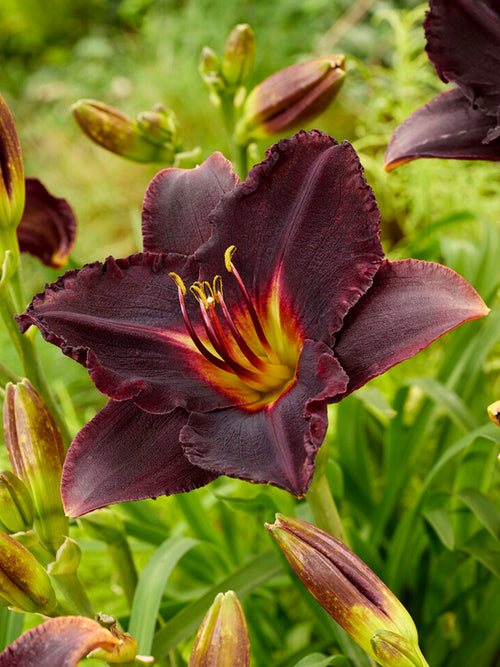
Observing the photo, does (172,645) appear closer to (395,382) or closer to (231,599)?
(231,599)

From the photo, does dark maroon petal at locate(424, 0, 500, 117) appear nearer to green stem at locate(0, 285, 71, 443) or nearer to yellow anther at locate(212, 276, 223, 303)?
yellow anther at locate(212, 276, 223, 303)

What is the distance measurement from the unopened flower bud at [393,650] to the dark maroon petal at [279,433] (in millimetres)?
113

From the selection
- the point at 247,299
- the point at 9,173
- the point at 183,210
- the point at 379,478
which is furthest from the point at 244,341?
the point at 379,478

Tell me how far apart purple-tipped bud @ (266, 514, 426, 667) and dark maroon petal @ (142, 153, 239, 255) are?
0.79ft

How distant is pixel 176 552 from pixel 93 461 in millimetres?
199

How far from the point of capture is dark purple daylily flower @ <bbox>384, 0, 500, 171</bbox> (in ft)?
2.08

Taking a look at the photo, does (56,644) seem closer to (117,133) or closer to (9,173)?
(9,173)

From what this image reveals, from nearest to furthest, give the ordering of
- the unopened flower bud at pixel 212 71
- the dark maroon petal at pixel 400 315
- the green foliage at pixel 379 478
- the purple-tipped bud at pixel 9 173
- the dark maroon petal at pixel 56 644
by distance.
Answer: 1. the dark maroon petal at pixel 56 644
2. the dark maroon petal at pixel 400 315
3. the purple-tipped bud at pixel 9 173
4. the green foliage at pixel 379 478
5. the unopened flower bud at pixel 212 71

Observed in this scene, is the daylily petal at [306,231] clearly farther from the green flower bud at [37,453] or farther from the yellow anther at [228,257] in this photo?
the green flower bud at [37,453]

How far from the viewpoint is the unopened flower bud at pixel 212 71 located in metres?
0.80

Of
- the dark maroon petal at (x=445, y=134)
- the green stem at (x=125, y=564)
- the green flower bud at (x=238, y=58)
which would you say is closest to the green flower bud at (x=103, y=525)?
the green stem at (x=125, y=564)

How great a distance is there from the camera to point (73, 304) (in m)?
0.52

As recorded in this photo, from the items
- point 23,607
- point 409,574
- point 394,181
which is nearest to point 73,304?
point 23,607

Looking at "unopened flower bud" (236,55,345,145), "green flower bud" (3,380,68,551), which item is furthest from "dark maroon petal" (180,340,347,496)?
"unopened flower bud" (236,55,345,145)
